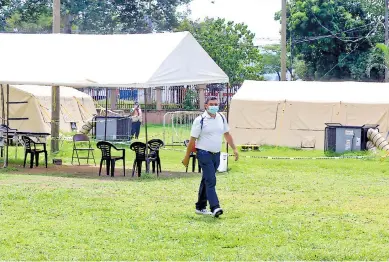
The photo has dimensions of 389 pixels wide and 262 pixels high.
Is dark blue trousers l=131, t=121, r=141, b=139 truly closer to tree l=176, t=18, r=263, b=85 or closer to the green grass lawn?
the green grass lawn

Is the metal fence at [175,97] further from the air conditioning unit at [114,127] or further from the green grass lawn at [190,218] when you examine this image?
the green grass lawn at [190,218]

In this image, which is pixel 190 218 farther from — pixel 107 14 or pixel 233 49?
pixel 107 14

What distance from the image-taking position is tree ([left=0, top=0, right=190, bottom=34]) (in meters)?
53.3

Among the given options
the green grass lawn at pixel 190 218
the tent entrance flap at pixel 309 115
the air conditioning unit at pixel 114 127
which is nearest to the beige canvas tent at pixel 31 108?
the air conditioning unit at pixel 114 127

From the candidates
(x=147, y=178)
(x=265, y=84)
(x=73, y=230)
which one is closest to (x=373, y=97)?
(x=265, y=84)

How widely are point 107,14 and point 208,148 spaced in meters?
43.1

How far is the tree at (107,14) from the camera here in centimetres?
5331

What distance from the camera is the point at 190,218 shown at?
12453mm

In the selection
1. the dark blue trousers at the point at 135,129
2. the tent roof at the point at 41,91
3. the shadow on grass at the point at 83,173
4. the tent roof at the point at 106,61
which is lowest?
the shadow on grass at the point at 83,173

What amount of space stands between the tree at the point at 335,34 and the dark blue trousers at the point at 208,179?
37410 millimetres

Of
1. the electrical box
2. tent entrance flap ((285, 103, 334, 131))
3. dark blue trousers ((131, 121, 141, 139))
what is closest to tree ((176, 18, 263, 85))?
dark blue trousers ((131, 121, 141, 139))

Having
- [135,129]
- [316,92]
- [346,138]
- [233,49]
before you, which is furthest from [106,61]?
[233,49]

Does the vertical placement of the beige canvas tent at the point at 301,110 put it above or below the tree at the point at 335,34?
below

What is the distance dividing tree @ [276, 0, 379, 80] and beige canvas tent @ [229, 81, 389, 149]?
68.5 ft
